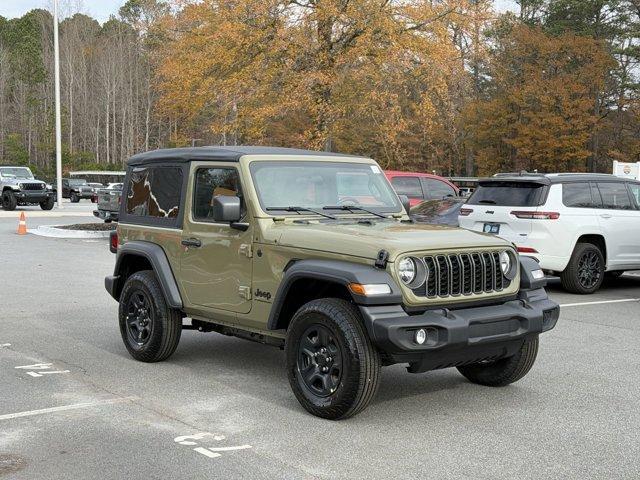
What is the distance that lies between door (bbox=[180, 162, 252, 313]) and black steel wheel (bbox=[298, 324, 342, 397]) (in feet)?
2.67

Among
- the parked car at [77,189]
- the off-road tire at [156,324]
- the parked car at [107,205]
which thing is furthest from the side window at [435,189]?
the parked car at [77,189]

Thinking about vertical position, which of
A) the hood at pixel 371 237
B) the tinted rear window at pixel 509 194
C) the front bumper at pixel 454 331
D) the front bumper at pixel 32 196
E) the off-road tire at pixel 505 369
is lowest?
the off-road tire at pixel 505 369

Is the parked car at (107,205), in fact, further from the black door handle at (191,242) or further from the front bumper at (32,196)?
the black door handle at (191,242)

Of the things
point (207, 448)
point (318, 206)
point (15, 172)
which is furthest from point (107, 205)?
point (207, 448)

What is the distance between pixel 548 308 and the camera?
627 cm

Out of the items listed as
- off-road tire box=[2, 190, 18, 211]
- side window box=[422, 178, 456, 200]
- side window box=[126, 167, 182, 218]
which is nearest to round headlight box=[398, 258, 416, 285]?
side window box=[126, 167, 182, 218]

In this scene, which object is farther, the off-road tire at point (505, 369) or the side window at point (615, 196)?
the side window at point (615, 196)

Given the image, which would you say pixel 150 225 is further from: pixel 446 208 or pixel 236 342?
pixel 446 208

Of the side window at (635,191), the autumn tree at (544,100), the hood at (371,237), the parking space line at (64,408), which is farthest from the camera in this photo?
the autumn tree at (544,100)

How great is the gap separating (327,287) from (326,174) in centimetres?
131

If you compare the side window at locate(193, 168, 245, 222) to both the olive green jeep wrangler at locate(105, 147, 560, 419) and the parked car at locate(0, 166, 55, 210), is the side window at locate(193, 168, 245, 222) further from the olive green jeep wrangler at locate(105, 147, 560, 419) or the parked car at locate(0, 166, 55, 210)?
the parked car at locate(0, 166, 55, 210)

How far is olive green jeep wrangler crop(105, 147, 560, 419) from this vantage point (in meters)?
5.55

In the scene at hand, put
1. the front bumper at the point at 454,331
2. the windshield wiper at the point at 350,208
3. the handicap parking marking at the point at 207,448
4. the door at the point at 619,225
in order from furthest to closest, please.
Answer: the door at the point at 619,225 < the windshield wiper at the point at 350,208 < the front bumper at the point at 454,331 < the handicap parking marking at the point at 207,448

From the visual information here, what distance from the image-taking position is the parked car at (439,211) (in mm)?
15883
